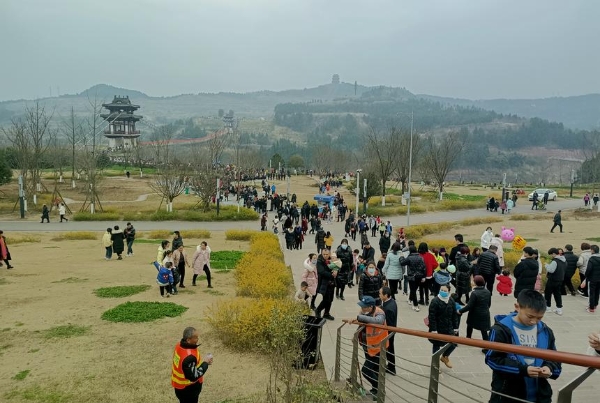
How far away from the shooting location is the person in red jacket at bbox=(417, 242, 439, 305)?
10789mm

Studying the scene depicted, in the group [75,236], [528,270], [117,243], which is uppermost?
[528,270]

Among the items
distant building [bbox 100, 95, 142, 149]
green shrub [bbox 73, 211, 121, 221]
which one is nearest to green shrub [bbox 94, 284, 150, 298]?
green shrub [bbox 73, 211, 121, 221]

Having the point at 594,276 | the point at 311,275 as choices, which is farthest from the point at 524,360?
the point at 594,276

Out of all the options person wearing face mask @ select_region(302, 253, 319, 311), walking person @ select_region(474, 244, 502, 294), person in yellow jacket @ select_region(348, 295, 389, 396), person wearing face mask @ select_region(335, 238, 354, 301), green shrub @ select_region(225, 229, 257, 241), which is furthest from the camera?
green shrub @ select_region(225, 229, 257, 241)

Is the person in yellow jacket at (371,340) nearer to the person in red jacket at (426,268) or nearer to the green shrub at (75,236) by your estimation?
the person in red jacket at (426,268)

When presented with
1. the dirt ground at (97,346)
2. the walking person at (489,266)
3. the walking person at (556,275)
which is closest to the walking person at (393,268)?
the walking person at (489,266)

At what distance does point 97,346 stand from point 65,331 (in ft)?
3.96

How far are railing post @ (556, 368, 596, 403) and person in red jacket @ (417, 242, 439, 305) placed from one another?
27.5 feet

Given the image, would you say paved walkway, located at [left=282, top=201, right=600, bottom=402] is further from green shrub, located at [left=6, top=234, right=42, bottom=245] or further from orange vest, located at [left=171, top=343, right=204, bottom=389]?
green shrub, located at [left=6, top=234, right=42, bottom=245]

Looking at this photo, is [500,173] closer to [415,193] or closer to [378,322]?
[415,193]

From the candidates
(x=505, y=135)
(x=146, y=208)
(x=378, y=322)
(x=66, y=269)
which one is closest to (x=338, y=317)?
(x=378, y=322)

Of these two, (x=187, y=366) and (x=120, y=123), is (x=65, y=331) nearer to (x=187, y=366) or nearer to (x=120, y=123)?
(x=187, y=366)

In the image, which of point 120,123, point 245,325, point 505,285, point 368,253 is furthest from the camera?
point 120,123

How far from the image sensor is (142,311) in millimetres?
10570
